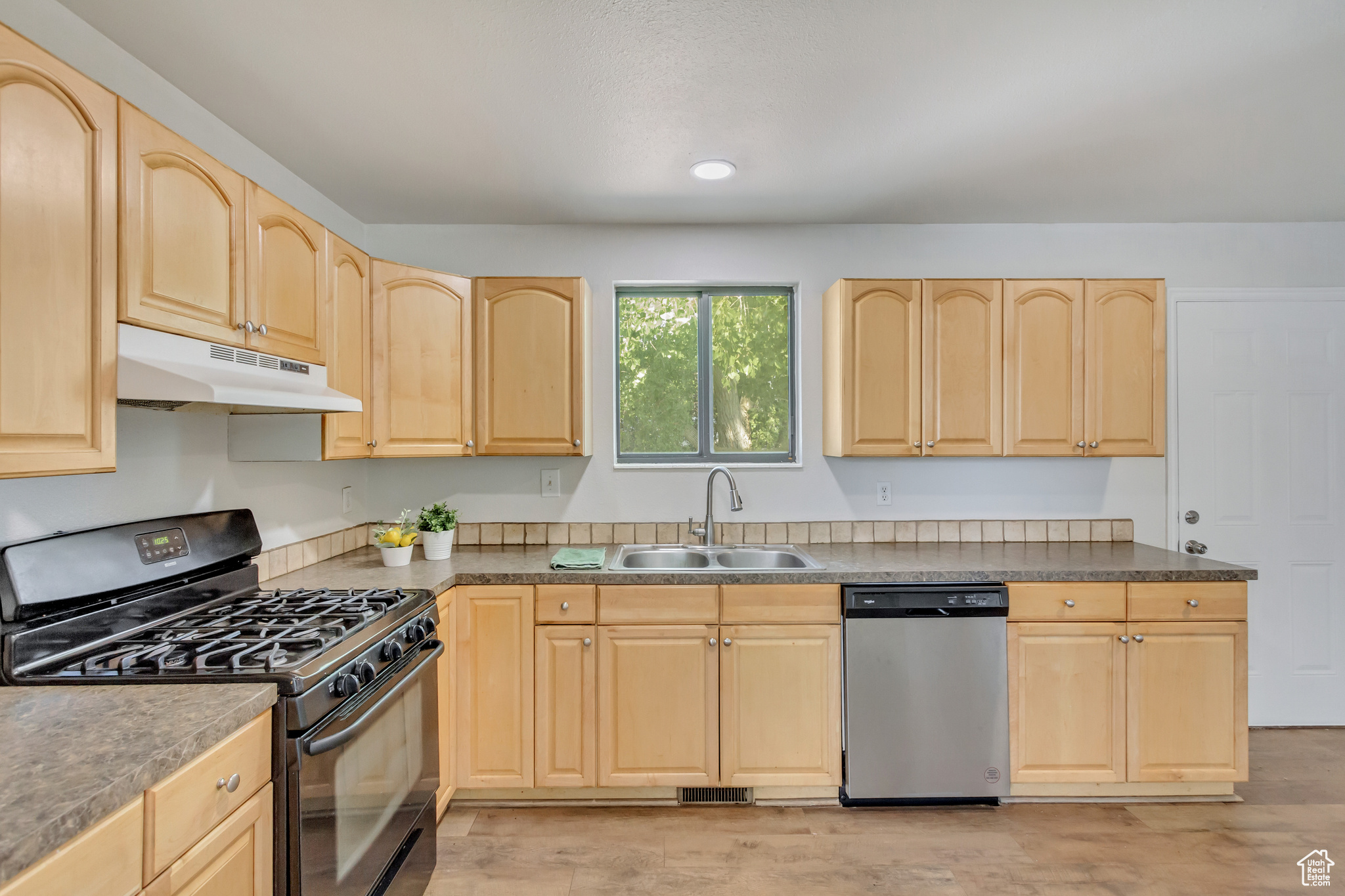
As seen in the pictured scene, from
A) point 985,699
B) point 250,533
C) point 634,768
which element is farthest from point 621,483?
point 985,699

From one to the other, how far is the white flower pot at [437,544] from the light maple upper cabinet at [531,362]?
0.37m

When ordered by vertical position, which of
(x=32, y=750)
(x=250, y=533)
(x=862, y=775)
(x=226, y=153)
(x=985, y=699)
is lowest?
(x=862, y=775)

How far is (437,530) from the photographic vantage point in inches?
103

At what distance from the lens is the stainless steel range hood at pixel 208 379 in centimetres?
132

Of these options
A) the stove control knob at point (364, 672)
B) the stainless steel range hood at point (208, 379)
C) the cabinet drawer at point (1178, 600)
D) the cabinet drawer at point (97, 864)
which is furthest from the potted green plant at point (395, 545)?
the cabinet drawer at point (1178, 600)

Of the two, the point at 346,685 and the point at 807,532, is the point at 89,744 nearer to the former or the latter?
the point at 346,685

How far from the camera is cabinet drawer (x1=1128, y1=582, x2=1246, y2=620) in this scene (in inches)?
92.2

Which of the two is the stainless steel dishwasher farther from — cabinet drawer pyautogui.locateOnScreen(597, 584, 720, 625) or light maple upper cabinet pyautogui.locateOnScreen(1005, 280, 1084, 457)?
light maple upper cabinet pyautogui.locateOnScreen(1005, 280, 1084, 457)

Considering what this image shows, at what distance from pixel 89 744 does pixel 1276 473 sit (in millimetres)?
4195

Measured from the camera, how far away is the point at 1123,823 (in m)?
2.28

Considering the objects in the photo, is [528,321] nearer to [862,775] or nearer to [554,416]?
[554,416]

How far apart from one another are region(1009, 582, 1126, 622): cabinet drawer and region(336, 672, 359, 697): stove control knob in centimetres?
213

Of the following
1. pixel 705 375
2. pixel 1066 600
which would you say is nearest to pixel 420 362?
pixel 705 375

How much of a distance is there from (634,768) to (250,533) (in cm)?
154
